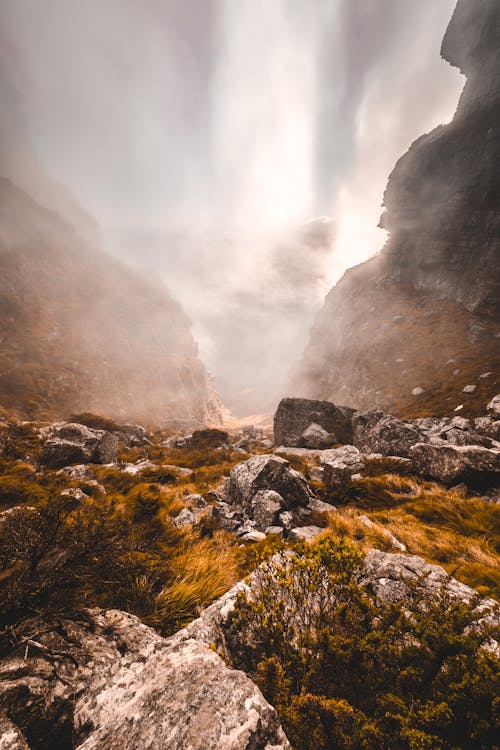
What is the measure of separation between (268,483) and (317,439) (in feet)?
54.1

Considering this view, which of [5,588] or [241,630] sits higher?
[5,588]

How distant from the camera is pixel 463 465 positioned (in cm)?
912

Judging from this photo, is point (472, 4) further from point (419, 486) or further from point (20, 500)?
point (20, 500)

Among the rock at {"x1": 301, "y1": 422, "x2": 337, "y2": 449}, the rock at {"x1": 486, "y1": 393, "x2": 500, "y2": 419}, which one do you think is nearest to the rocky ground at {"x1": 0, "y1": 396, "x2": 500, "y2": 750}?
the rock at {"x1": 301, "y1": 422, "x2": 337, "y2": 449}

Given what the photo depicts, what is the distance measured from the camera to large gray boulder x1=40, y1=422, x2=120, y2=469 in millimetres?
13992

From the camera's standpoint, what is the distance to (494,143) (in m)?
58.6

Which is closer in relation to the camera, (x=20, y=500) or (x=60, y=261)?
(x=20, y=500)

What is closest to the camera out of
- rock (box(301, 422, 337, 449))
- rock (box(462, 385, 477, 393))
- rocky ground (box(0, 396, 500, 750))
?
rocky ground (box(0, 396, 500, 750))

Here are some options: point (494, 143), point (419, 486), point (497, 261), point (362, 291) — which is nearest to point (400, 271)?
point (362, 291)

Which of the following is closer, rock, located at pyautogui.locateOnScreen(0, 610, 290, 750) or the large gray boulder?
rock, located at pyautogui.locateOnScreen(0, 610, 290, 750)

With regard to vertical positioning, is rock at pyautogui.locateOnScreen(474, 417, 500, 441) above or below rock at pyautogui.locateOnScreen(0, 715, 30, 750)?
below

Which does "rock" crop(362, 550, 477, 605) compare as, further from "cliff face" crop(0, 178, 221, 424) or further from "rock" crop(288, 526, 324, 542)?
"cliff face" crop(0, 178, 221, 424)

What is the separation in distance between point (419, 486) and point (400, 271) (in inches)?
3342

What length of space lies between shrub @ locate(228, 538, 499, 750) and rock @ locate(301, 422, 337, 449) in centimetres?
2130
